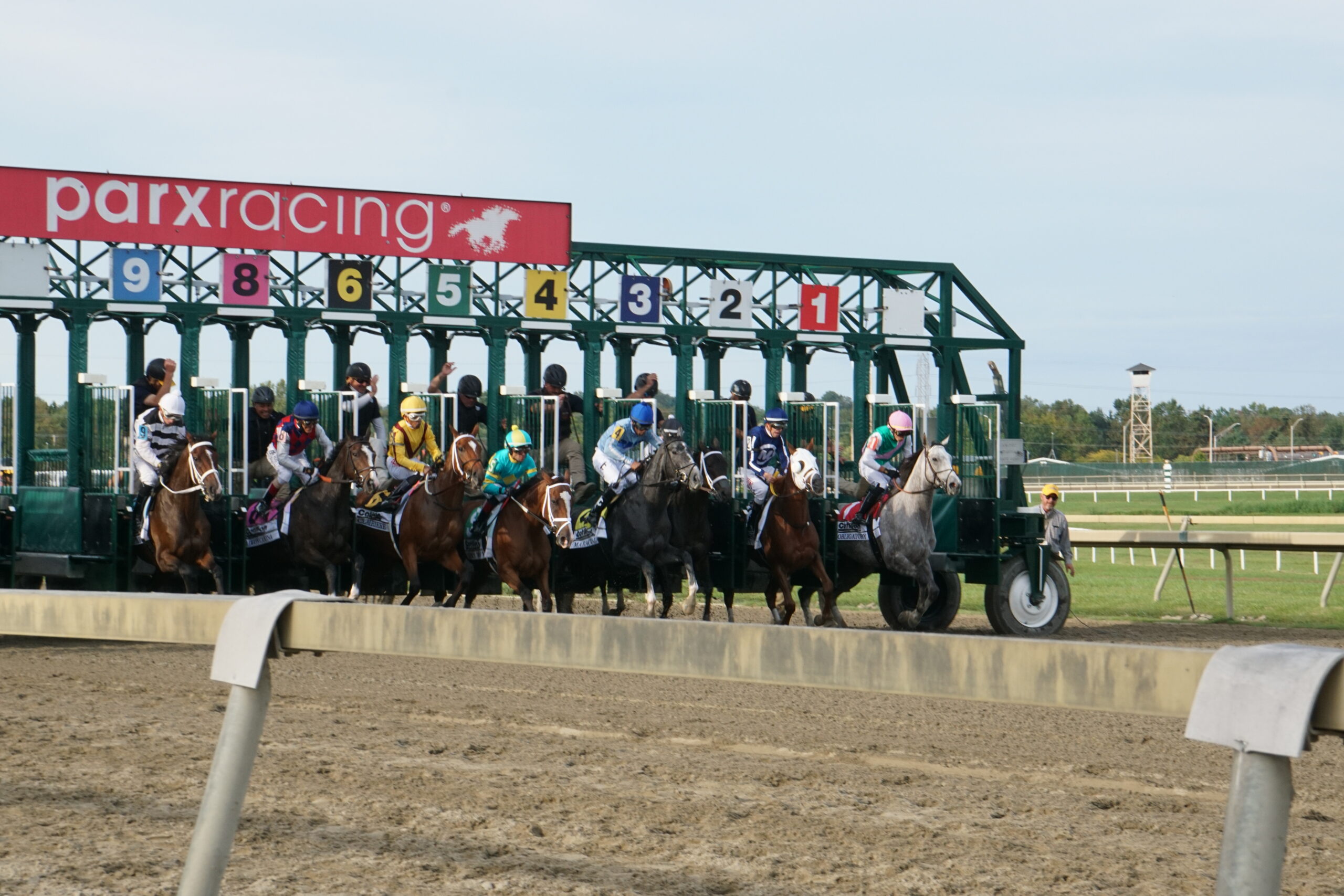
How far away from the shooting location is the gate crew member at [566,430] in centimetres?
1317

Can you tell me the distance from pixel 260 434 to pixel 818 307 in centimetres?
518

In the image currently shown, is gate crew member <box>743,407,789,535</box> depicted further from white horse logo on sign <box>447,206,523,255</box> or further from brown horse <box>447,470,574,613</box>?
white horse logo on sign <box>447,206,523,255</box>

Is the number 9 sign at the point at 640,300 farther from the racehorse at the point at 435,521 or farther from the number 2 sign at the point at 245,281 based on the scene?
the number 2 sign at the point at 245,281

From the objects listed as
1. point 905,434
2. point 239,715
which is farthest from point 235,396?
point 239,715

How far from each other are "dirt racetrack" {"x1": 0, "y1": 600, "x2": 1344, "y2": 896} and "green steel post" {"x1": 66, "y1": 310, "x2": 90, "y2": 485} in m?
3.80

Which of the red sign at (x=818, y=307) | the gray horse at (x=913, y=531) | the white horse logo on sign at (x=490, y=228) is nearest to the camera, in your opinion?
the gray horse at (x=913, y=531)

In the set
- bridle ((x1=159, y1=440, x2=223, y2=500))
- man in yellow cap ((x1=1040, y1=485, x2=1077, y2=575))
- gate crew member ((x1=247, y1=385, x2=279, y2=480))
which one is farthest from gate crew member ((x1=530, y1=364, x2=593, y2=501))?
man in yellow cap ((x1=1040, y1=485, x2=1077, y2=575))

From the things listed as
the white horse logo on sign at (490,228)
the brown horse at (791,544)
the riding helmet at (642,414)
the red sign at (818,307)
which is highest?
the white horse logo on sign at (490,228)

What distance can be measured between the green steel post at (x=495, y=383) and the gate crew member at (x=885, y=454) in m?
3.00

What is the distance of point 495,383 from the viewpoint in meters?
13.8

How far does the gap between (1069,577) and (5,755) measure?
16383 millimetres

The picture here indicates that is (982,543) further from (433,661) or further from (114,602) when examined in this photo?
(114,602)

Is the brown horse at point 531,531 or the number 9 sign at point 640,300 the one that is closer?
the brown horse at point 531,531

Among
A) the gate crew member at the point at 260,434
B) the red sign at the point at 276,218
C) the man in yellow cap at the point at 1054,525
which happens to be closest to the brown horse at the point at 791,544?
the man in yellow cap at the point at 1054,525
